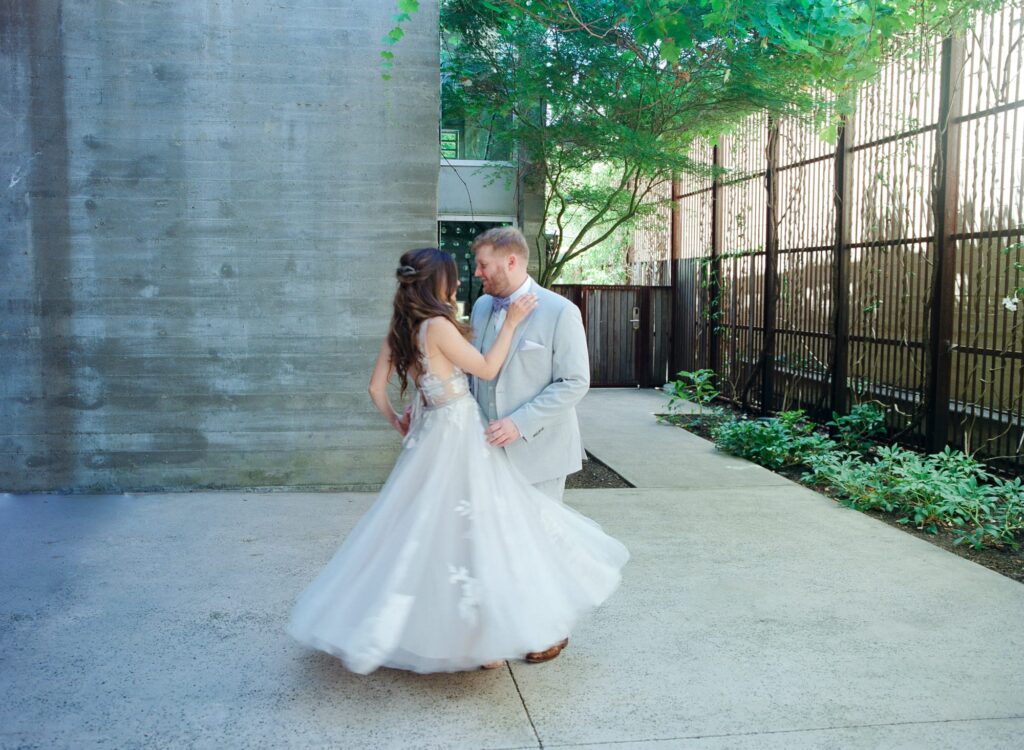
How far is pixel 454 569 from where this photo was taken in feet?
11.9

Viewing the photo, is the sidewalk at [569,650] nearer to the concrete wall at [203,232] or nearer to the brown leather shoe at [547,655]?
the brown leather shoe at [547,655]

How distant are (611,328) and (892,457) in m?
8.98

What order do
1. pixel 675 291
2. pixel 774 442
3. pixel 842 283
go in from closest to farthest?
pixel 774 442, pixel 842 283, pixel 675 291

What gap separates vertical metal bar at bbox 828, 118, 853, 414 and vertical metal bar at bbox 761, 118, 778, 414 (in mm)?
1615

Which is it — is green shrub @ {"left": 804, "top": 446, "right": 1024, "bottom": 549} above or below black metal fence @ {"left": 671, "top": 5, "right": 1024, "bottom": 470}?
below

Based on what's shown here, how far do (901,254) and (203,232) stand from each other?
6.30 meters

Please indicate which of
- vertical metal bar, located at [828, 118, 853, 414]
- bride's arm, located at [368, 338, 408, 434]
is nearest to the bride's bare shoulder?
bride's arm, located at [368, 338, 408, 434]

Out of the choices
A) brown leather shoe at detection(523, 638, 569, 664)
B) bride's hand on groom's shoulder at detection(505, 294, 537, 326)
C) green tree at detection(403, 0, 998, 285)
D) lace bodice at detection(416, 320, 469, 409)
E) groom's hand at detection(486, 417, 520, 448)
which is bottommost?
brown leather shoe at detection(523, 638, 569, 664)

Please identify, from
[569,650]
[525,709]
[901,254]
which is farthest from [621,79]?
[525,709]

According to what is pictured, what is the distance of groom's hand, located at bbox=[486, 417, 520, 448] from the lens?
12.8 feet

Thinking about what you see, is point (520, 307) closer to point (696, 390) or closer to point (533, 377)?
point (533, 377)

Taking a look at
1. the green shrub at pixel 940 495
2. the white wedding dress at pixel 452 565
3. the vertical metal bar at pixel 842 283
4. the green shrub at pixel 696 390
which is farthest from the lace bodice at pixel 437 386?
the green shrub at pixel 696 390

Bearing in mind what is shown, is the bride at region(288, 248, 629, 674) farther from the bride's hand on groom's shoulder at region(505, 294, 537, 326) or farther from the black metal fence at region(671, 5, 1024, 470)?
the black metal fence at region(671, 5, 1024, 470)

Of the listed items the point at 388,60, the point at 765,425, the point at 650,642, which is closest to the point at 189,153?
the point at 388,60
